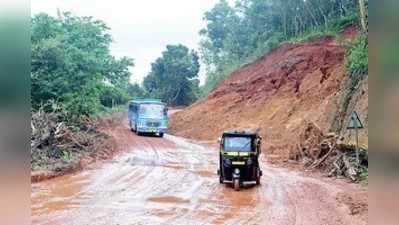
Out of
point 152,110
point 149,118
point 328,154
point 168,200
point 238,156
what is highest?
point 152,110

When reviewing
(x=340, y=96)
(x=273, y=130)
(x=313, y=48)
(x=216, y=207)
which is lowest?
(x=216, y=207)

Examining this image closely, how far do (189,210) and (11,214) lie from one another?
4048 millimetres

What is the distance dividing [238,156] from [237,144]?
6.5 inches

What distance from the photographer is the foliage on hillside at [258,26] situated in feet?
33.6

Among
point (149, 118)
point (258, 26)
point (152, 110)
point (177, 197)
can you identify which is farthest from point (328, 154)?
point (149, 118)

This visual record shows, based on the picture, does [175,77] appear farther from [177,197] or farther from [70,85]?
[177,197]

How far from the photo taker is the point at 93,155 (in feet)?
27.7

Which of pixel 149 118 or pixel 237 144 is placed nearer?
pixel 237 144

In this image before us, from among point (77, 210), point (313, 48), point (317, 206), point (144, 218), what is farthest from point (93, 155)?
point (313, 48)

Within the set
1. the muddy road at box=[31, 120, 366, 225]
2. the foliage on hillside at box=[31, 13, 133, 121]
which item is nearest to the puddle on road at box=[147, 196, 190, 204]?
the muddy road at box=[31, 120, 366, 225]

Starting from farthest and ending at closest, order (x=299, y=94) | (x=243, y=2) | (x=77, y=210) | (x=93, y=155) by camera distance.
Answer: (x=299, y=94)
(x=243, y=2)
(x=93, y=155)
(x=77, y=210)

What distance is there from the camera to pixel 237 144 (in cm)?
620

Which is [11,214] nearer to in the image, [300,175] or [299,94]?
[300,175]

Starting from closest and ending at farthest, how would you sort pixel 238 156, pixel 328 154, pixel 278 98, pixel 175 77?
pixel 238 156, pixel 328 154, pixel 175 77, pixel 278 98
